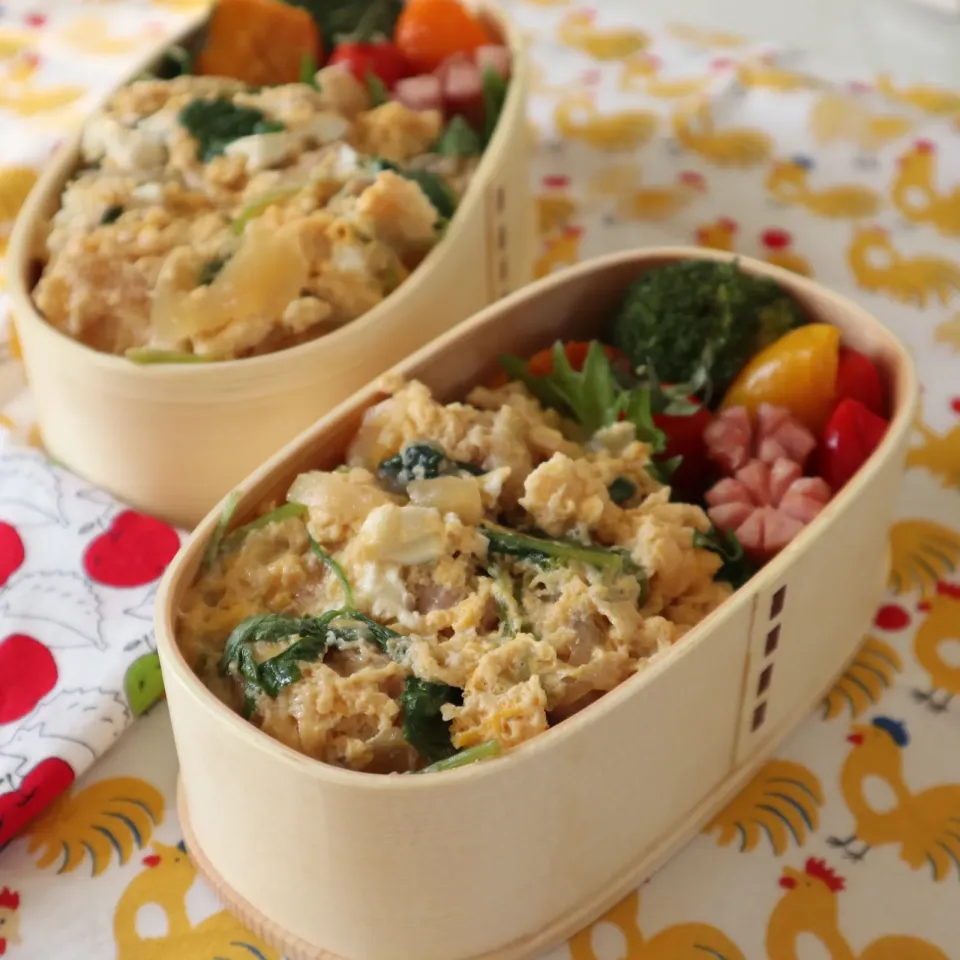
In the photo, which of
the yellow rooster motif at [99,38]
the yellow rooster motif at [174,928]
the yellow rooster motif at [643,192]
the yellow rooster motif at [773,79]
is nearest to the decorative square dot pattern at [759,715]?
the yellow rooster motif at [174,928]

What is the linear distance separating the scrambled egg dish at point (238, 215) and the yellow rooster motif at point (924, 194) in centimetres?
80

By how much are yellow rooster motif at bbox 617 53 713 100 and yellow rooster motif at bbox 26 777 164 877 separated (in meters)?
1.57

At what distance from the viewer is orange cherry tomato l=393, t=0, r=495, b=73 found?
1.85 metres

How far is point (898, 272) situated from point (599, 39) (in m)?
0.83

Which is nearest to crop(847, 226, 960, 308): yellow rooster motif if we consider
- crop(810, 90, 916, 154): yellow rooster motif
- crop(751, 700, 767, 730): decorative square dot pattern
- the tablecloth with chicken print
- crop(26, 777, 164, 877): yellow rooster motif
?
the tablecloth with chicken print

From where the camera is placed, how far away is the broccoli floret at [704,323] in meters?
1.37

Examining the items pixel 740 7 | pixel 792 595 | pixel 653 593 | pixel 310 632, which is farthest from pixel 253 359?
pixel 740 7

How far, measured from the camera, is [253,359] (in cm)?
133

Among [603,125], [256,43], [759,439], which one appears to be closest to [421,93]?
[256,43]

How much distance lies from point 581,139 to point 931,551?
103cm

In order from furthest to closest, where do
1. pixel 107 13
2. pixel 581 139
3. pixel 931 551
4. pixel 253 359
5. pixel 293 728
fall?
pixel 107 13, pixel 581 139, pixel 931 551, pixel 253 359, pixel 293 728

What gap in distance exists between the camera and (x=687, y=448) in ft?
4.25

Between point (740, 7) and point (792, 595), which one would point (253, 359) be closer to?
point (792, 595)

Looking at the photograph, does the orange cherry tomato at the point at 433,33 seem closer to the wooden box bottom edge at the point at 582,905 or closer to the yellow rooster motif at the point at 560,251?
the yellow rooster motif at the point at 560,251
